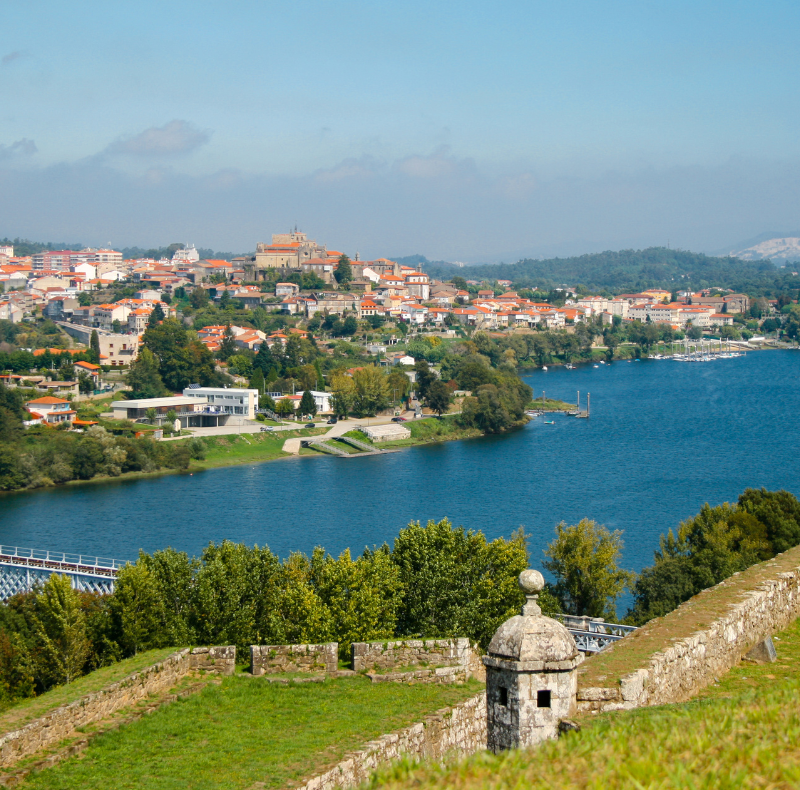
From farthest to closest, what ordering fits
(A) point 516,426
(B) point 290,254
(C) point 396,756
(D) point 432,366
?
(B) point 290,254, (D) point 432,366, (A) point 516,426, (C) point 396,756

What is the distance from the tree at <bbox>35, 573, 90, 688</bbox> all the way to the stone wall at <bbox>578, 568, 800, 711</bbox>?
4.25 meters

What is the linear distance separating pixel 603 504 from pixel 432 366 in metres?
21.5

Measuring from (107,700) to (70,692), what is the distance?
23 centimetres

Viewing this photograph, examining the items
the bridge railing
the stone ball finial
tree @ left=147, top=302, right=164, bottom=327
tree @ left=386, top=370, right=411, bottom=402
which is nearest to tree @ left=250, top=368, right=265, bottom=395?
tree @ left=386, top=370, right=411, bottom=402

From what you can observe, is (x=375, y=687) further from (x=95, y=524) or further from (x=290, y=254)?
(x=290, y=254)

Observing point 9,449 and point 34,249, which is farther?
point 34,249

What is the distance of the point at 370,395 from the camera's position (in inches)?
1225

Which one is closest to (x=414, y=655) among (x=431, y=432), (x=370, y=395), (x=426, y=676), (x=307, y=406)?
(x=426, y=676)

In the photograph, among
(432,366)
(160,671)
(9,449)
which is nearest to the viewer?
(160,671)

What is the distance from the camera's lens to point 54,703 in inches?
154

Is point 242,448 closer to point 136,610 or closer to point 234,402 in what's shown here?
point 234,402

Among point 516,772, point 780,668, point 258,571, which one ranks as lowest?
point 258,571

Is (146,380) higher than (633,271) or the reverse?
the reverse

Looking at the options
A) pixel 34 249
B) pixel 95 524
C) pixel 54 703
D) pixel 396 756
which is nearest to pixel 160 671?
pixel 54 703
